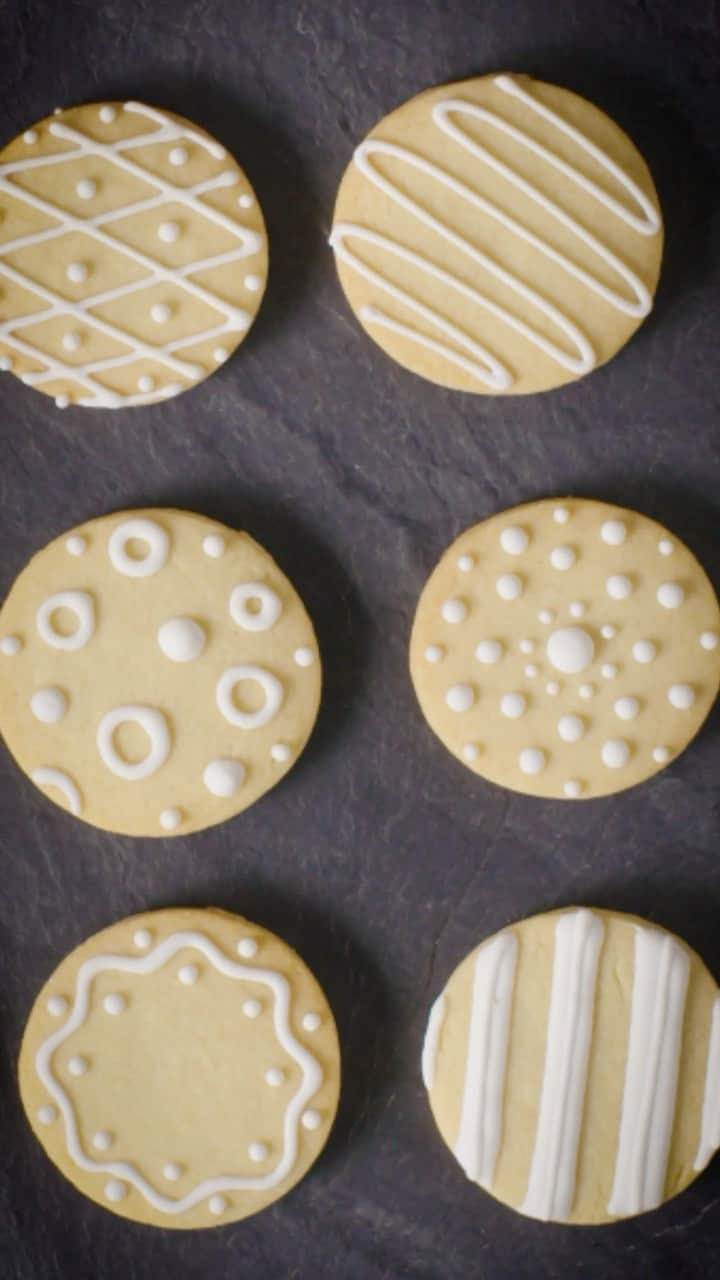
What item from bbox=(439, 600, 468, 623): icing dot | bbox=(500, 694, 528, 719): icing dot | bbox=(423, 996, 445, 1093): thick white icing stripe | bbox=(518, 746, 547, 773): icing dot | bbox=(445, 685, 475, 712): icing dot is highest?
bbox=(439, 600, 468, 623): icing dot

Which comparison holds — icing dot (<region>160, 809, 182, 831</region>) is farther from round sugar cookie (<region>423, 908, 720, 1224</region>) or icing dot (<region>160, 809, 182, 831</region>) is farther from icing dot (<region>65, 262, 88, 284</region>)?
icing dot (<region>65, 262, 88, 284</region>)

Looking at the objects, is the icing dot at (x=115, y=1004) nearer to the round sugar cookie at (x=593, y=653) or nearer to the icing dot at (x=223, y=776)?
the icing dot at (x=223, y=776)

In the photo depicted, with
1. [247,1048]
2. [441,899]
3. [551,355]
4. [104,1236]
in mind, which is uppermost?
[551,355]

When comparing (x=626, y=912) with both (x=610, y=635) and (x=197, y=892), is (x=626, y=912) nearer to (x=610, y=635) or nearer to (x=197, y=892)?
(x=610, y=635)

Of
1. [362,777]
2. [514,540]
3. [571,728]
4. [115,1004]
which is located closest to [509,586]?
[514,540]

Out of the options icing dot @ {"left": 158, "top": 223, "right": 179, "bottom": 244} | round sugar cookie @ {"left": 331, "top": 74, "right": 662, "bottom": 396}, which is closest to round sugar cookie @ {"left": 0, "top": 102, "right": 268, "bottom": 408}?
icing dot @ {"left": 158, "top": 223, "right": 179, "bottom": 244}

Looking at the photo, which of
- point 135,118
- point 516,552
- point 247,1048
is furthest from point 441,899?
point 135,118
